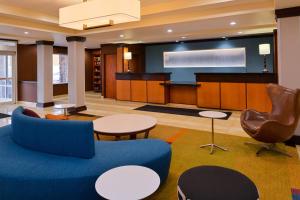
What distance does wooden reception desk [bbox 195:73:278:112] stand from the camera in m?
6.81

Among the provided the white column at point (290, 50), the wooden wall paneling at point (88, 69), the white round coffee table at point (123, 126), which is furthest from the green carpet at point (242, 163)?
the wooden wall paneling at point (88, 69)

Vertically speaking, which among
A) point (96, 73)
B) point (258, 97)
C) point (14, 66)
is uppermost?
point (96, 73)

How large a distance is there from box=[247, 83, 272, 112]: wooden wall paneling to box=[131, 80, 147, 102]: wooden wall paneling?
161 inches

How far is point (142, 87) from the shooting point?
9.41m

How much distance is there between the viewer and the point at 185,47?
1055 cm

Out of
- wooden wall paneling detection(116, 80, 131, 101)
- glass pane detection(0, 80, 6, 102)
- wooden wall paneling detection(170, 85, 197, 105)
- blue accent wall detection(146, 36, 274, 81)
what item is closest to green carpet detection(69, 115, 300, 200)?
wooden wall paneling detection(170, 85, 197, 105)

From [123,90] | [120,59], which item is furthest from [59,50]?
[123,90]

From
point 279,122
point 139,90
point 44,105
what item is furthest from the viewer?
point 139,90

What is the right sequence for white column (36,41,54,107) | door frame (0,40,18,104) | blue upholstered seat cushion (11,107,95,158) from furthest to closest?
door frame (0,40,18,104) < white column (36,41,54,107) < blue upholstered seat cushion (11,107,95,158)

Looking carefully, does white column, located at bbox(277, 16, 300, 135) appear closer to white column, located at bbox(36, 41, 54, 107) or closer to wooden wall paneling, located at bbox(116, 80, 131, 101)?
wooden wall paneling, located at bbox(116, 80, 131, 101)

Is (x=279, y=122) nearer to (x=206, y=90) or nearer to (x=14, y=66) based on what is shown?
(x=206, y=90)

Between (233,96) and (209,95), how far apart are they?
0.80 metres

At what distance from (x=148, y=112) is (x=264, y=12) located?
14.3 feet

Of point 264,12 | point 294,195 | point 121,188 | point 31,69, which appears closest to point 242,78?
point 264,12
